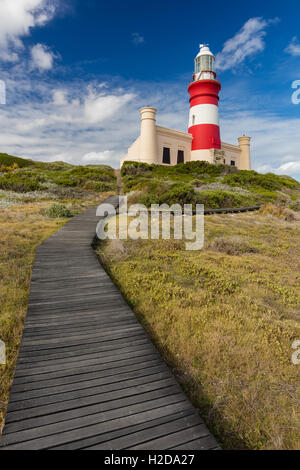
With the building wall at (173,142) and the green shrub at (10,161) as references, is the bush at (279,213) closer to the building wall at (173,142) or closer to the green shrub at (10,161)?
the building wall at (173,142)

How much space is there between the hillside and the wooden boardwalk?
1322cm

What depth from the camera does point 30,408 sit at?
95.7 inches

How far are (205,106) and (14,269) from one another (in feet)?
114

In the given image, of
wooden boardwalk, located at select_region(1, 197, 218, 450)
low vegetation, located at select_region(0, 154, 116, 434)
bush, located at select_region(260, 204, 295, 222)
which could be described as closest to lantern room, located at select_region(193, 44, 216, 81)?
low vegetation, located at select_region(0, 154, 116, 434)

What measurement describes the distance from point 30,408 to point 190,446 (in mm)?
1627

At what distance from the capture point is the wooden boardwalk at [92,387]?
2.19 metres

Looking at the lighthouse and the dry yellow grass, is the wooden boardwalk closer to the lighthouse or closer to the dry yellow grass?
the dry yellow grass

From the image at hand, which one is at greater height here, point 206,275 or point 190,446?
point 206,275

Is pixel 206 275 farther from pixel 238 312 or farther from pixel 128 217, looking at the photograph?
pixel 128 217

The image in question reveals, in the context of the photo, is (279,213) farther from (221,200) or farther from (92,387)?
(92,387)

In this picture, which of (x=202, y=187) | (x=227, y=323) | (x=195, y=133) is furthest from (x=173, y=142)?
(x=227, y=323)

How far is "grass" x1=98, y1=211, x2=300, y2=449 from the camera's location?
281 cm

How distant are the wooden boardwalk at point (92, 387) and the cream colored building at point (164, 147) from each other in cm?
3020
